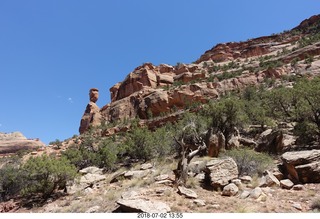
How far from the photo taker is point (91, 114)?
67.1 meters

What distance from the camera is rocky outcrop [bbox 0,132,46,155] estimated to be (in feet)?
271

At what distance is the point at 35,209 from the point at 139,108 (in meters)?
41.3

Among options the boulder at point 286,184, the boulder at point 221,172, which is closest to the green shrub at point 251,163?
the boulder at point 221,172

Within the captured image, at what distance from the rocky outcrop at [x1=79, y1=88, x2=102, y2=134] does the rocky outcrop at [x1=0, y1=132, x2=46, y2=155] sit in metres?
23.6

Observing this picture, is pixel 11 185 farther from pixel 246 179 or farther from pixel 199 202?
pixel 246 179

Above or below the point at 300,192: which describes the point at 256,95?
above

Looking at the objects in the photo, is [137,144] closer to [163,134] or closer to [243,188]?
[163,134]

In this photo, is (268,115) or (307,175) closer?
(307,175)

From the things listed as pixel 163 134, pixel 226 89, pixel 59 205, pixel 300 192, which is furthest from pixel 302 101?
pixel 226 89

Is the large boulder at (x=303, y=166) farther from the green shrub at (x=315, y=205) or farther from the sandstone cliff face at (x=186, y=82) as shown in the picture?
the sandstone cliff face at (x=186, y=82)

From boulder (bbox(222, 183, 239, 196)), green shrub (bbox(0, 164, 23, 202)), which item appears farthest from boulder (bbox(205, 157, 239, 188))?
green shrub (bbox(0, 164, 23, 202))

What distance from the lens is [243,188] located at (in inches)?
402

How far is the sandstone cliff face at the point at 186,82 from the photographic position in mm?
50156

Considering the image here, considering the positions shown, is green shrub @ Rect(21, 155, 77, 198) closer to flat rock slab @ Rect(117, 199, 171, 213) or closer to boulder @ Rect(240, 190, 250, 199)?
flat rock slab @ Rect(117, 199, 171, 213)
